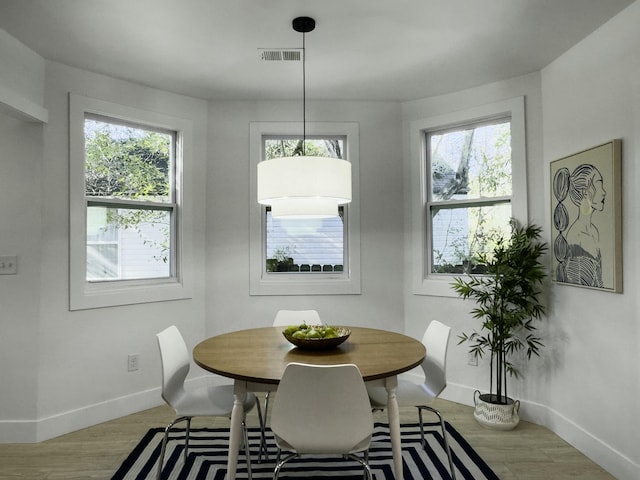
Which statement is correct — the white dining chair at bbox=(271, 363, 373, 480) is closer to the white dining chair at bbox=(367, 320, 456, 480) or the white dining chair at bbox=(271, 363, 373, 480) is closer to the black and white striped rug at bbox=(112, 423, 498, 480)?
the white dining chair at bbox=(367, 320, 456, 480)

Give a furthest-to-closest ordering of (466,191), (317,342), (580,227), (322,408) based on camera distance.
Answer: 1. (466,191)
2. (580,227)
3. (317,342)
4. (322,408)

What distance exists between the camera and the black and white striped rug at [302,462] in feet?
8.23

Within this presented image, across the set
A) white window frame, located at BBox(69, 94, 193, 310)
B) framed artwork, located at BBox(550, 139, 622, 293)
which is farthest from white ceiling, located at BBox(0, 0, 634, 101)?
framed artwork, located at BBox(550, 139, 622, 293)

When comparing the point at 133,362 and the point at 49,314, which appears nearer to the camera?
the point at 49,314

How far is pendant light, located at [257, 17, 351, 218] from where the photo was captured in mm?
2295

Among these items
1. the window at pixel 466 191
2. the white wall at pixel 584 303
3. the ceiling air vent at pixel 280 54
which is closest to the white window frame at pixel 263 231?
the window at pixel 466 191

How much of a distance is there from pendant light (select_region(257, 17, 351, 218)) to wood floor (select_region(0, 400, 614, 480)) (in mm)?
1792

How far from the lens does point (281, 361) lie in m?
2.14

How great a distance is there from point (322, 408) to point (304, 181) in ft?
3.65

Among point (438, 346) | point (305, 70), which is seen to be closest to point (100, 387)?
point (438, 346)

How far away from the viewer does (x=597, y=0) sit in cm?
237

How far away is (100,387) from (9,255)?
3.79ft

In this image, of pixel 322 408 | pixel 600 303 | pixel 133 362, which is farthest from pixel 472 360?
pixel 133 362

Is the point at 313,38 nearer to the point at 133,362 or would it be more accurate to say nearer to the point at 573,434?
the point at 133,362
